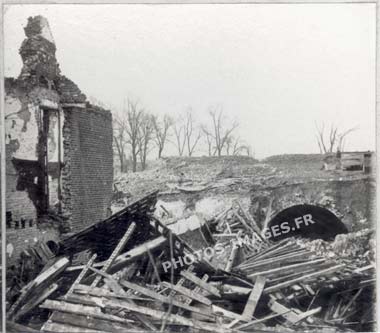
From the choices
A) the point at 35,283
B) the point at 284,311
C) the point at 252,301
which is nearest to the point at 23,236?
the point at 35,283

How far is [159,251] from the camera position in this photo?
6359 mm

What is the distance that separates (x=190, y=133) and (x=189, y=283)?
6.53ft

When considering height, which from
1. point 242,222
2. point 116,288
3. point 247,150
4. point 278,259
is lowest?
point 116,288

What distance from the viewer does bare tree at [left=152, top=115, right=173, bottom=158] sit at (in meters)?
6.28

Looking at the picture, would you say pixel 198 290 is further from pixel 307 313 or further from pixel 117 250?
pixel 307 313

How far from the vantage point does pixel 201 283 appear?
250 inches

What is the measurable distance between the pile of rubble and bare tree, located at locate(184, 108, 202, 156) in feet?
2.79

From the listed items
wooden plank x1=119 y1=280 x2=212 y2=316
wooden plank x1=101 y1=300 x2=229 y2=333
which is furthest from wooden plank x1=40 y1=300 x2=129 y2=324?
wooden plank x1=119 y1=280 x2=212 y2=316

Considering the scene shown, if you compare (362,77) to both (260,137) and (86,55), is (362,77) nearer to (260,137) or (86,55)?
(260,137)

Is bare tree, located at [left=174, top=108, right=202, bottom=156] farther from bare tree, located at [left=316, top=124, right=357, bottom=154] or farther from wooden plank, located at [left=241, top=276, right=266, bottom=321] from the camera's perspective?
wooden plank, located at [left=241, top=276, right=266, bottom=321]

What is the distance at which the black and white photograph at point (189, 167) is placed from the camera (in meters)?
6.18

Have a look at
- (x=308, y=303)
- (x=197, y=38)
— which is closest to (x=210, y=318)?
(x=308, y=303)

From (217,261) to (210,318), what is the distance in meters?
0.74

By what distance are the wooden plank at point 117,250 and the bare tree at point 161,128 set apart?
106cm
